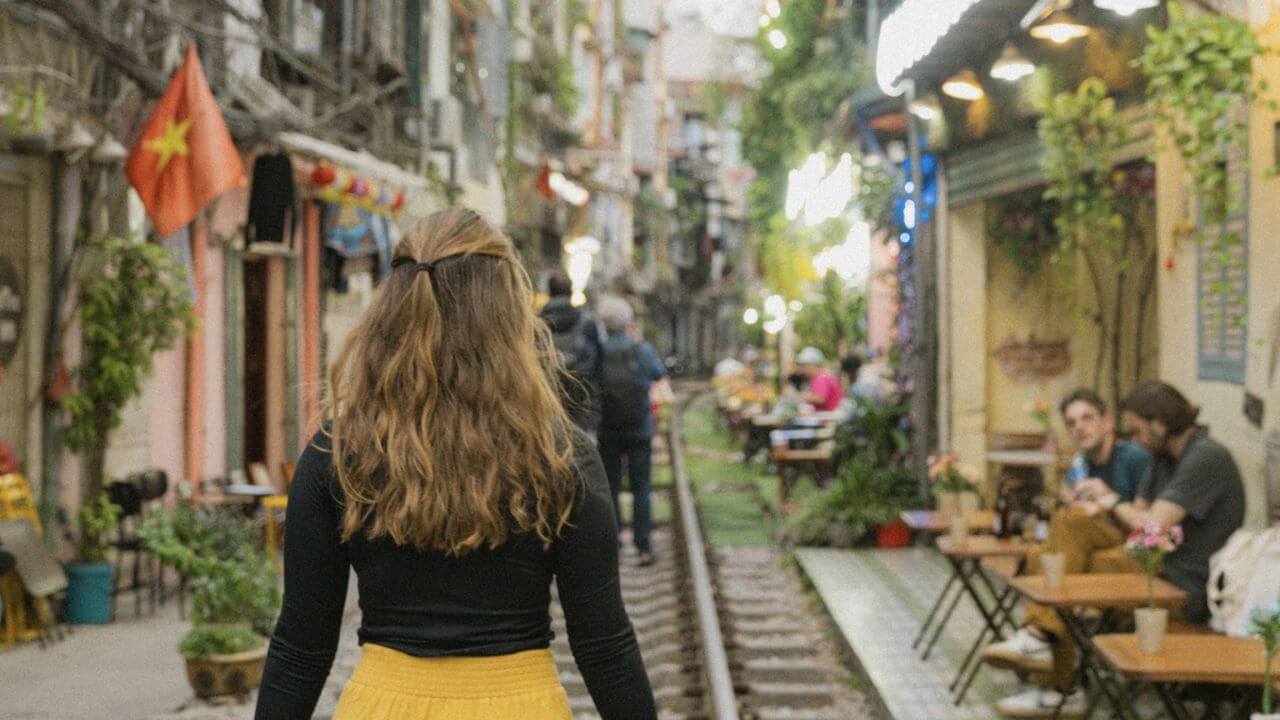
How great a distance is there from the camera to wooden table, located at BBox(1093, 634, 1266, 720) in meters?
5.27

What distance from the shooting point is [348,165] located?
14.3 m

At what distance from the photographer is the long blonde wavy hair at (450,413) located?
8.93ft

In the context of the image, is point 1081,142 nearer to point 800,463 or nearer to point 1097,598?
point 1097,598

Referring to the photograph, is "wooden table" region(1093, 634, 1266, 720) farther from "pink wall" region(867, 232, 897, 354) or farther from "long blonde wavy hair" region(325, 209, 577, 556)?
"pink wall" region(867, 232, 897, 354)

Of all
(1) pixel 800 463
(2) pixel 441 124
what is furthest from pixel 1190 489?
→ (2) pixel 441 124

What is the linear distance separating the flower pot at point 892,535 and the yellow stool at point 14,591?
6.97 metres

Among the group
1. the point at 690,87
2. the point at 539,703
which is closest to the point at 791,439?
the point at 539,703

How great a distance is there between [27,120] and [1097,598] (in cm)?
679

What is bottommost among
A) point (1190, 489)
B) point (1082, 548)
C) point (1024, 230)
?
point (1082, 548)

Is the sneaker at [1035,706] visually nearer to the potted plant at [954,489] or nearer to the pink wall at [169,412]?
the potted plant at [954,489]

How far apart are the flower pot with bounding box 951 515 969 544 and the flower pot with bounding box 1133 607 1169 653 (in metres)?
3.03

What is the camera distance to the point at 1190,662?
17.8 ft

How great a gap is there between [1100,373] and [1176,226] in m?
5.08

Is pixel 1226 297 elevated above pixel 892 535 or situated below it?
above
